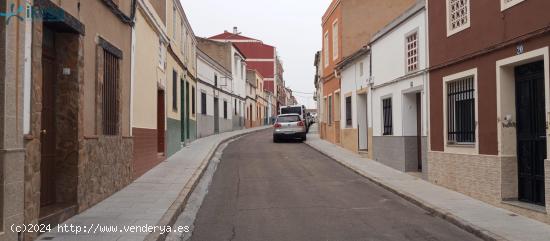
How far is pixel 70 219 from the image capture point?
8.02m

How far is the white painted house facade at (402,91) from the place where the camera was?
13.8 metres

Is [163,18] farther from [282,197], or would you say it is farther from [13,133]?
[13,133]

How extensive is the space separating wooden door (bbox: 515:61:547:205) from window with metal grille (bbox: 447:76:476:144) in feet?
4.80

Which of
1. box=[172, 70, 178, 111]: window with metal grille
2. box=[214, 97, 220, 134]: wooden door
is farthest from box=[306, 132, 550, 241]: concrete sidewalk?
box=[214, 97, 220, 134]: wooden door

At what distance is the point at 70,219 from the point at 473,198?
24.4 ft

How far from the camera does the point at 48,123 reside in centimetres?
816

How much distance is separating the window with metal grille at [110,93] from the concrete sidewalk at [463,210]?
5.98 m

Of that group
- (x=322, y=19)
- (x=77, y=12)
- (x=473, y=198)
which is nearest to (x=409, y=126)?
(x=473, y=198)

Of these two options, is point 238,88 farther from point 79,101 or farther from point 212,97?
point 79,101

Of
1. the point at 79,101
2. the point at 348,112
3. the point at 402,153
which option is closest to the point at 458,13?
the point at 402,153

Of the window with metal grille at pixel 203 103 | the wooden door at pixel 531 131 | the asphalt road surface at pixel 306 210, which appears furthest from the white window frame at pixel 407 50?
the window with metal grille at pixel 203 103

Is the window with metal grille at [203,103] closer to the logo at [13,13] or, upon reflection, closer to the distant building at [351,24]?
the distant building at [351,24]

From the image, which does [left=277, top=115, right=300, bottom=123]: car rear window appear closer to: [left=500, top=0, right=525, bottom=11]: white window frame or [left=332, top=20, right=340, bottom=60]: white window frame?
[left=332, top=20, right=340, bottom=60]: white window frame

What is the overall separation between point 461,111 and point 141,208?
6897 millimetres
